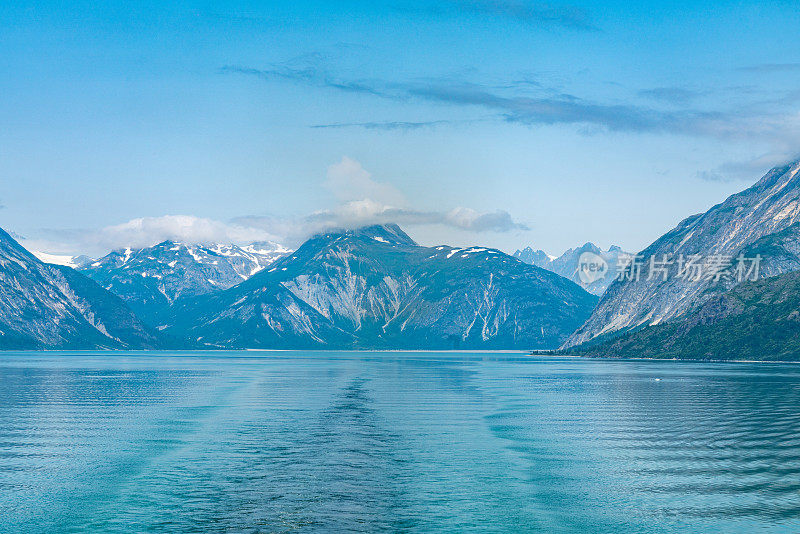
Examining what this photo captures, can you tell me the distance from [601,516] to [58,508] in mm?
42136

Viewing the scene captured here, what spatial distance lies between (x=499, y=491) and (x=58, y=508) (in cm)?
3597

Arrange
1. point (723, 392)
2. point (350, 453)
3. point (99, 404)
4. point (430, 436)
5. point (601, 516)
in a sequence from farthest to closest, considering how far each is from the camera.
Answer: point (723, 392) < point (99, 404) < point (430, 436) < point (350, 453) < point (601, 516)

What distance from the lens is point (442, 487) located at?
76.3 m

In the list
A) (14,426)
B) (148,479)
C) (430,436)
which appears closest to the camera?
(148,479)

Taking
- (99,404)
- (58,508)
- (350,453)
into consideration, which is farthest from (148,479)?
(99,404)

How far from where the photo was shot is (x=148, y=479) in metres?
81.1

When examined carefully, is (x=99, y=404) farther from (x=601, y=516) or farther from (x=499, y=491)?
(x=601, y=516)

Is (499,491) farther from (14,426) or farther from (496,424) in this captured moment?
(14,426)

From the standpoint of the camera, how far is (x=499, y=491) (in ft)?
246

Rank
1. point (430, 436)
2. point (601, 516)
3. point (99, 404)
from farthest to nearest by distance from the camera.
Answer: point (99, 404), point (430, 436), point (601, 516)

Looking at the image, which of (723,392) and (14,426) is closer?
(14,426)

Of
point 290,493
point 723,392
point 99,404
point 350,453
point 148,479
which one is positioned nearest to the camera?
point 290,493

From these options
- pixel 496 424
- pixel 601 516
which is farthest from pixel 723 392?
pixel 601 516

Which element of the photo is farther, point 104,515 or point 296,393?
point 296,393
